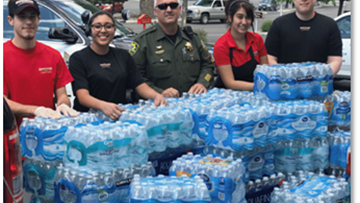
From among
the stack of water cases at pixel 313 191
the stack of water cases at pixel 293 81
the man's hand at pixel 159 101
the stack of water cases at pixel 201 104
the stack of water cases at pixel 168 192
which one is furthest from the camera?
the stack of water cases at pixel 293 81

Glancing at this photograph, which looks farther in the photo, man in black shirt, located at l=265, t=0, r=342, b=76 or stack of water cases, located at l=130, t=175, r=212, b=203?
man in black shirt, located at l=265, t=0, r=342, b=76

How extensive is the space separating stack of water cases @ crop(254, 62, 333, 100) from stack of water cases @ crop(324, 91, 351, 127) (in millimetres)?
114

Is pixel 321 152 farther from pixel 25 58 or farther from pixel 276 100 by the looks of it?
pixel 25 58

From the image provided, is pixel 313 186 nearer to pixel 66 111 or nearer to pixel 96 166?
pixel 96 166

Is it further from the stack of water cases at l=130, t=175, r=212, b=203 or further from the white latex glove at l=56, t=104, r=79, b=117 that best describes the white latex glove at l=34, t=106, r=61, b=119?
the stack of water cases at l=130, t=175, r=212, b=203

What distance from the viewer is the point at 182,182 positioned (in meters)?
3.26

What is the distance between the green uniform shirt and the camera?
5652 mm

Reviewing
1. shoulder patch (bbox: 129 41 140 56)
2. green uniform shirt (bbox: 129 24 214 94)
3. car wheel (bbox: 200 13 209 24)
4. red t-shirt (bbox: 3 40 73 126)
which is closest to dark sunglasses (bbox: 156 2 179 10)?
green uniform shirt (bbox: 129 24 214 94)

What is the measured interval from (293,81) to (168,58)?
1561 millimetres

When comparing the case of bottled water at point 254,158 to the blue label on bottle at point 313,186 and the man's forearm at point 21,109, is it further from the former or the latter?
the man's forearm at point 21,109

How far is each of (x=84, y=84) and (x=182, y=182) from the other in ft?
6.68

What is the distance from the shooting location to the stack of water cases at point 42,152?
12.7 ft

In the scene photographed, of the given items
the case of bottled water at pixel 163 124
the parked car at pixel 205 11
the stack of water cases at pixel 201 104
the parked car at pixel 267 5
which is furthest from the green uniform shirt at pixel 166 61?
the parked car at pixel 267 5

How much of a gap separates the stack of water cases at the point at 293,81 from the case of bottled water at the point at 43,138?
2.03 metres
